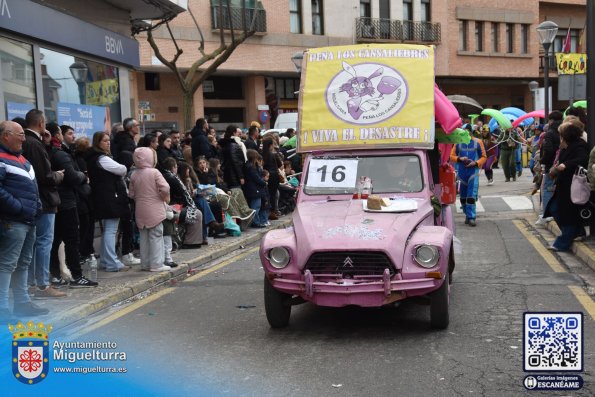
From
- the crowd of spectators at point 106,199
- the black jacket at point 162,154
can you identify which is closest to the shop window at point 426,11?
the crowd of spectators at point 106,199

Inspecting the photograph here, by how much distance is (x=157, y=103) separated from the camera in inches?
1443

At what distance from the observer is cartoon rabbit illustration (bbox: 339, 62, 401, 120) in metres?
8.62

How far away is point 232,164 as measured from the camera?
15.2 metres

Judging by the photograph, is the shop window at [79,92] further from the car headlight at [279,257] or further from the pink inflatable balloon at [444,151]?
the car headlight at [279,257]

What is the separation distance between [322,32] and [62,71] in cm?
2854

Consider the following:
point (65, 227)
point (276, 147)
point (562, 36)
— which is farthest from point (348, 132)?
point (562, 36)

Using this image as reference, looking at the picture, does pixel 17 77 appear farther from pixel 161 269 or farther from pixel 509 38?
pixel 509 38

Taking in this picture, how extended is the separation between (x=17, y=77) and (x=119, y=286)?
4.34m

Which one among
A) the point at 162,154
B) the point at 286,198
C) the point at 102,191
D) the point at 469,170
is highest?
the point at 162,154

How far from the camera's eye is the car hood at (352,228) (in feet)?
21.9

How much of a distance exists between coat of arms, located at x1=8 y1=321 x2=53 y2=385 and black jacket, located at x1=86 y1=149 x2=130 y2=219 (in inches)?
189

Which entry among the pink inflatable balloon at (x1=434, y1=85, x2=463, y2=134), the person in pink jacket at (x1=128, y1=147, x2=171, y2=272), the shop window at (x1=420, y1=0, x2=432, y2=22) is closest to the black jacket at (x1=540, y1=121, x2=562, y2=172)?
the pink inflatable balloon at (x1=434, y1=85, x2=463, y2=134)

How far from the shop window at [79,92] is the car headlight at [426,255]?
321 inches

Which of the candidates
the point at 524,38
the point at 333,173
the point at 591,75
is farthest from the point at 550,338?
the point at 524,38
